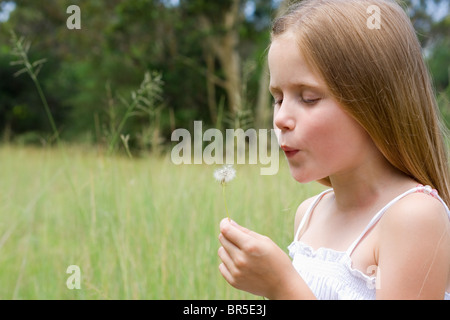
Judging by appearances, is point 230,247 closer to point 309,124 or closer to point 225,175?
point 225,175

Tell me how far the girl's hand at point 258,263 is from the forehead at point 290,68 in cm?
27

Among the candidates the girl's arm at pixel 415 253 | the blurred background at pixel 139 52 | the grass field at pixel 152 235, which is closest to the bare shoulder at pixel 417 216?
the girl's arm at pixel 415 253

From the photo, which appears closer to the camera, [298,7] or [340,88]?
[340,88]

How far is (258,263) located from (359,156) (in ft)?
0.95

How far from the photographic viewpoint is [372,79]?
99 centimetres

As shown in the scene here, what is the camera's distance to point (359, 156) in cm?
100

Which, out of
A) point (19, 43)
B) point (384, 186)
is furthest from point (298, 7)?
point (19, 43)

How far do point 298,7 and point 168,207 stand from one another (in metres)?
1.45

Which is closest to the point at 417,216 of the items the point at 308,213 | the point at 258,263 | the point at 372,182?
the point at 372,182

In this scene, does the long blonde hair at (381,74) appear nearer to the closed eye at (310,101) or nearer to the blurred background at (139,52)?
the closed eye at (310,101)

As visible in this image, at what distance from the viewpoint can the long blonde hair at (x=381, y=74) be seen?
0.97m

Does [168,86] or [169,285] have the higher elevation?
[168,86]

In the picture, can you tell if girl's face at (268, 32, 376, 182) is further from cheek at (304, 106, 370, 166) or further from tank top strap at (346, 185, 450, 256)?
tank top strap at (346, 185, 450, 256)
